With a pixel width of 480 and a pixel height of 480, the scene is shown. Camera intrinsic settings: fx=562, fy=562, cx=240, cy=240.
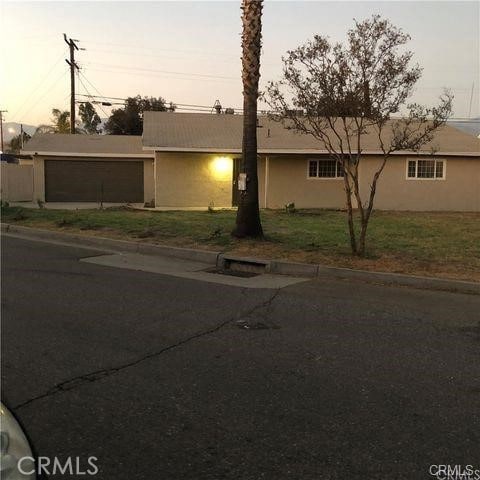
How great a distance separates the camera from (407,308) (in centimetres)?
756

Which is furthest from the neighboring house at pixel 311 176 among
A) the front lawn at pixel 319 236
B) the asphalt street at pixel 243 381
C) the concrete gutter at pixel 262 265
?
the asphalt street at pixel 243 381

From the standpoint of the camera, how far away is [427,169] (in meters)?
25.0

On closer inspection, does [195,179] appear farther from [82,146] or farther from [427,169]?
[427,169]

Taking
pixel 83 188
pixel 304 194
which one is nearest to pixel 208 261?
pixel 304 194

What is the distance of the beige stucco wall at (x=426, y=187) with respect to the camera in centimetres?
2464

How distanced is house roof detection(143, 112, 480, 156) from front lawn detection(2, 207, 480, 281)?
5.36 metres

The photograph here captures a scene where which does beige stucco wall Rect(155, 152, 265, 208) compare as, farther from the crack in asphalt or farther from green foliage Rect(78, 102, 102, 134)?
green foliage Rect(78, 102, 102, 134)

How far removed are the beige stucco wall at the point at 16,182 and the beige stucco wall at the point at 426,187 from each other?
1767cm

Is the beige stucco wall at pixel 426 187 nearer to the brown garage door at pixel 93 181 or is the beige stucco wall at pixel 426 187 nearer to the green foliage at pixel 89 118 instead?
the brown garage door at pixel 93 181

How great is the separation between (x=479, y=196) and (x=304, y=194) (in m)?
7.85

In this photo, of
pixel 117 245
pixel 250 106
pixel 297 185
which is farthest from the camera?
pixel 297 185

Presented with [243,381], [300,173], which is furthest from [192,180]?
[243,381]

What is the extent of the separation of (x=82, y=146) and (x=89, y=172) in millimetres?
1787

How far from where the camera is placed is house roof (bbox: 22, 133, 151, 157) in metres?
29.5
